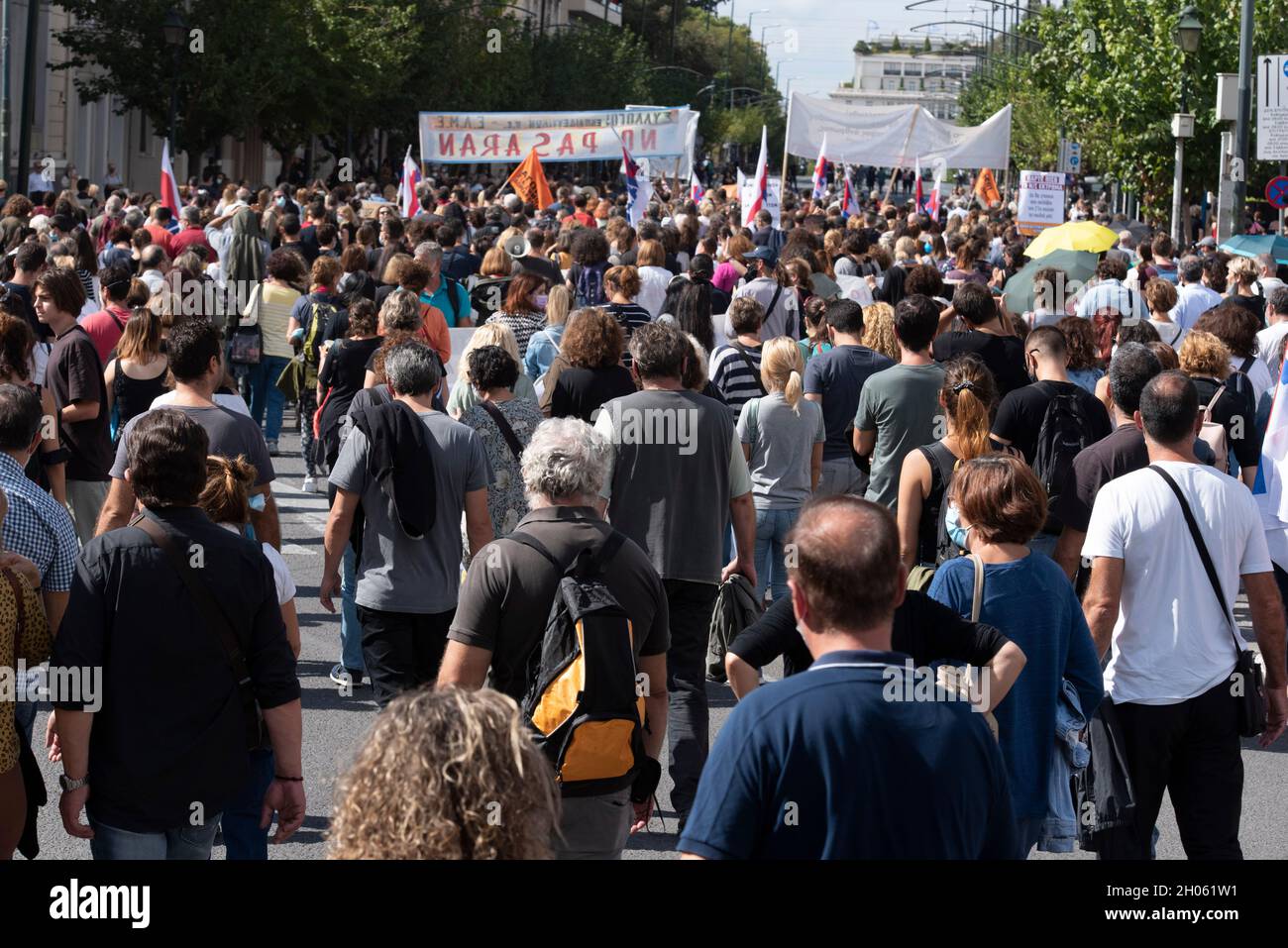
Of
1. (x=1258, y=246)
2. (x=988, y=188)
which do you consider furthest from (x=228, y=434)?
(x=988, y=188)

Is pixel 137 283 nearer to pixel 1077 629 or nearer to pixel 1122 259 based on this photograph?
pixel 1122 259

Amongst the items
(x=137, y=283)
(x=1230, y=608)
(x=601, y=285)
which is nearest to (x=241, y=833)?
(x=1230, y=608)

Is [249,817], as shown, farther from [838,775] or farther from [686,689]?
[838,775]

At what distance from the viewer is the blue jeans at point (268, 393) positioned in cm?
1362

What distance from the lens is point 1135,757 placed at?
5.23 metres

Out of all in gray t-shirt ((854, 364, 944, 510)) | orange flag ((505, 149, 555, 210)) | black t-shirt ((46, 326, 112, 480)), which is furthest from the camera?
orange flag ((505, 149, 555, 210))

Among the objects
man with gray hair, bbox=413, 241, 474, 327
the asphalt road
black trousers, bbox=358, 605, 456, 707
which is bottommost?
the asphalt road

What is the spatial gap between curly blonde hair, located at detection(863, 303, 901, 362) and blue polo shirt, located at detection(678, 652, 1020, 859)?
6.55 meters

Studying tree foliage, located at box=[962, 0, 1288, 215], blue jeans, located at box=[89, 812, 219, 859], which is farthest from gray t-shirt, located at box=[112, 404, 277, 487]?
tree foliage, located at box=[962, 0, 1288, 215]

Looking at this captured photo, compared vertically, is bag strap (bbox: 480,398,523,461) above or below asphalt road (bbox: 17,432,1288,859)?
above

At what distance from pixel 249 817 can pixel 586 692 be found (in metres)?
1.12

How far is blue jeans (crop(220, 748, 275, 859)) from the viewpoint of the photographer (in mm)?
4895

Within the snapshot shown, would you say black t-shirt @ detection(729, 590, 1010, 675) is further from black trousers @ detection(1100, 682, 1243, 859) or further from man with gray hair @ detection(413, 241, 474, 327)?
man with gray hair @ detection(413, 241, 474, 327)

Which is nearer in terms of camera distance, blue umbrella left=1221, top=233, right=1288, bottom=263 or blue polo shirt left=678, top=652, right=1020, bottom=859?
blue polo shirt left=678, top=652, right=1020, bottom=859
